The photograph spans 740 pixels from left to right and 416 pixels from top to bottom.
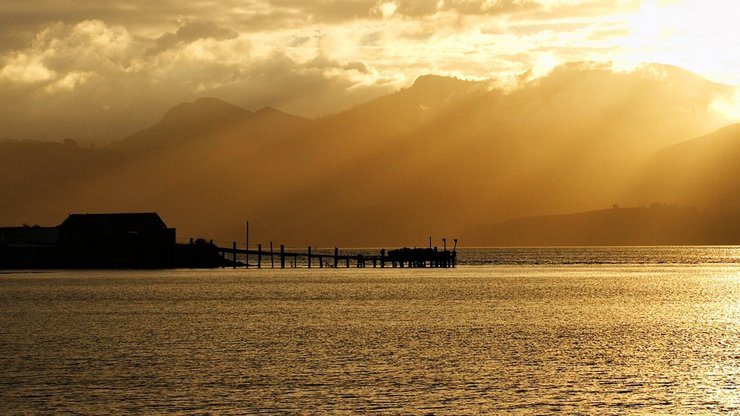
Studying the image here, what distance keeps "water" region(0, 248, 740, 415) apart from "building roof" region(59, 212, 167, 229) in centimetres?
7046

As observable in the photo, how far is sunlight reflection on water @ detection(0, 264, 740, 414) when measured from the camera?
34156mm

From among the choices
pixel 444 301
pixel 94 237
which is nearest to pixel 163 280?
pixel 94 237

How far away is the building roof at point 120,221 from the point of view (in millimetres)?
159875

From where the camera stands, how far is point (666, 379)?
38.9 metres

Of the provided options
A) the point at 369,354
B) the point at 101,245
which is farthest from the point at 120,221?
the point at 369,354

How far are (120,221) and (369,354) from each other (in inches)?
4764

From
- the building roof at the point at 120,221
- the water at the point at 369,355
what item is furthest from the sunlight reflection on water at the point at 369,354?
the building roof at the point at 120,221

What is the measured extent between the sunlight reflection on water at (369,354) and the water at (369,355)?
0.10 metres

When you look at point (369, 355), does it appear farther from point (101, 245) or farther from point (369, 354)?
point (101, 245)

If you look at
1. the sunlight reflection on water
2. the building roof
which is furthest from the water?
the building roof

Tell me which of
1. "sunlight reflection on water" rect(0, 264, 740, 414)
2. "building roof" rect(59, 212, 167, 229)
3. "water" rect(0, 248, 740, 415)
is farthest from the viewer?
"building roof" rect(59, 212, 167, 229)

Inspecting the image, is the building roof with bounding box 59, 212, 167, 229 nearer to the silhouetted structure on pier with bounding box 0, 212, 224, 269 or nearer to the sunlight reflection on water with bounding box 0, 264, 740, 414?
the silhouetted structure on pier with bounding box 0, 212, 224, 269

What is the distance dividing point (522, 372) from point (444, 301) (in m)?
43.8

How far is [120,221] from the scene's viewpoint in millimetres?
160250
